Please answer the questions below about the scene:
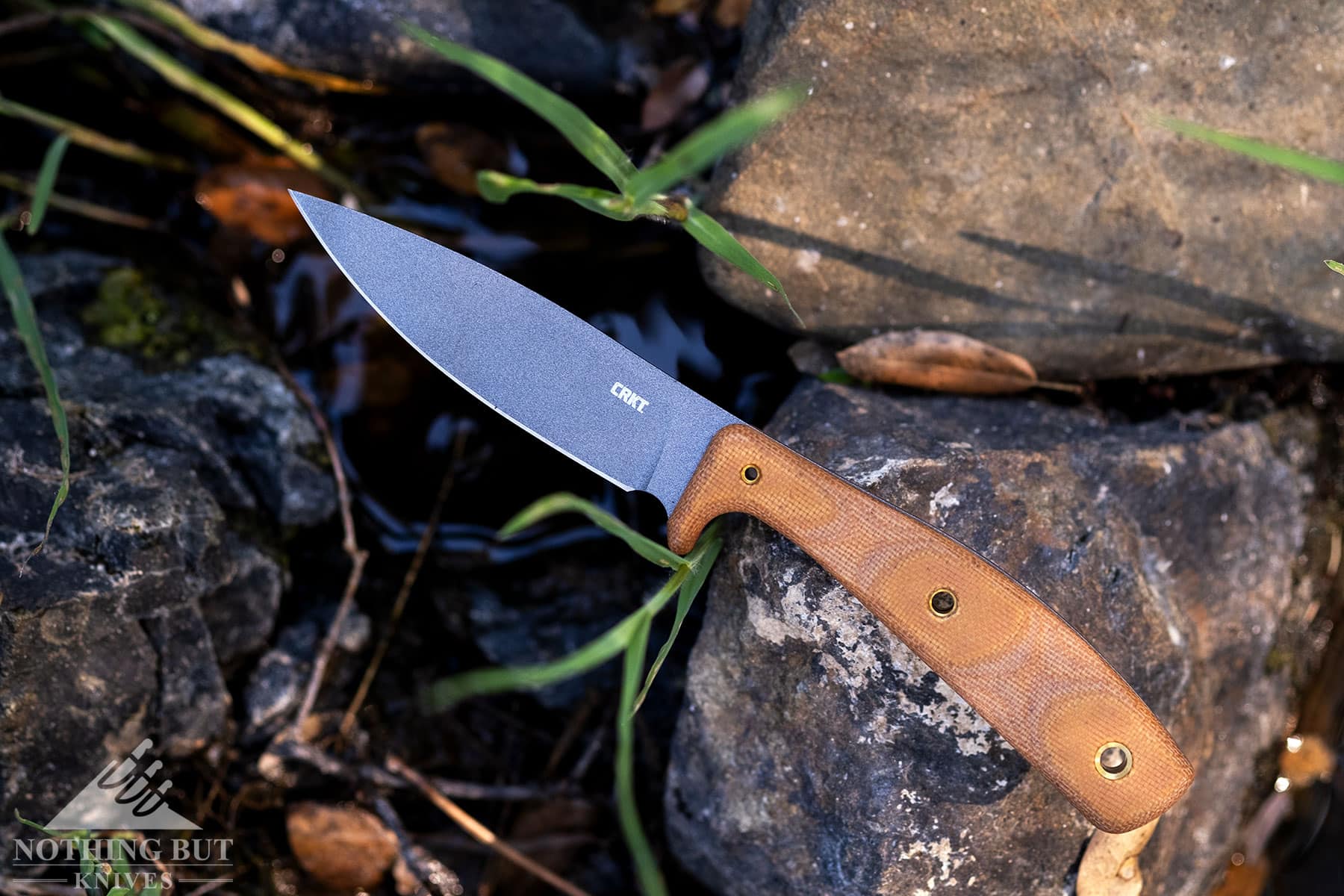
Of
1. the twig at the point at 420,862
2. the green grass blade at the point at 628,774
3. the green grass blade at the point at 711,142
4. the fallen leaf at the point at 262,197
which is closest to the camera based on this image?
the green grass blade at the point at 711,142

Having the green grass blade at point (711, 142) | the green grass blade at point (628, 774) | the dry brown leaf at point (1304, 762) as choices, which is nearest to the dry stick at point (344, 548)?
the green grass blade at point (628, 774)

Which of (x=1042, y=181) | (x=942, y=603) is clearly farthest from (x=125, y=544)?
(x=1042, y=181)

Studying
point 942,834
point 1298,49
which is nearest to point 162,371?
point 942,834

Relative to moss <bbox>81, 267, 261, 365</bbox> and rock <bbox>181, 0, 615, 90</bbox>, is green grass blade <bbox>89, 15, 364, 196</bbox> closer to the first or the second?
rock <bbox>181, 0, 615, 90</bbox>

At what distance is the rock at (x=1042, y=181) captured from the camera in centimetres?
174

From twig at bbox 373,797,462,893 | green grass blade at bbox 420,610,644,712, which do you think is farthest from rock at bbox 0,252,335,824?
green grass blade at bbox 420,610,644,712

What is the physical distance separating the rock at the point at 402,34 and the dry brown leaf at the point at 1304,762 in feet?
7.81

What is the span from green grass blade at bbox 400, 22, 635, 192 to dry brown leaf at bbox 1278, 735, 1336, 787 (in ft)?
6.90

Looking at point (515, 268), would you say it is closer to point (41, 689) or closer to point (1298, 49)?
point (41, 689)

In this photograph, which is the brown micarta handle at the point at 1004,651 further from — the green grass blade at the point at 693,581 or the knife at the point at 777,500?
the green grass blade at the point at 693,581

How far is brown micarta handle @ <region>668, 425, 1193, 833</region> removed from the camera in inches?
58.7

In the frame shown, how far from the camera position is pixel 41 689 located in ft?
5.79

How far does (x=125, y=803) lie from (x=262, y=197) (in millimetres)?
1407

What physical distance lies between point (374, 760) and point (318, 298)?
3.63 ft
